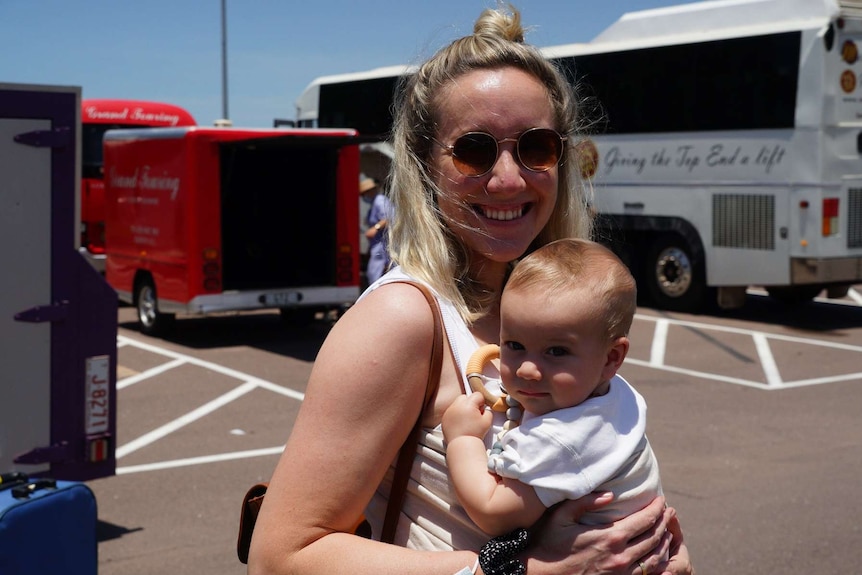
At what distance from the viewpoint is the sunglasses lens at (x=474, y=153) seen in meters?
2.03

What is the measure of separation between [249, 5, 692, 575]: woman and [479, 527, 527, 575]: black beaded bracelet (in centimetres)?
2

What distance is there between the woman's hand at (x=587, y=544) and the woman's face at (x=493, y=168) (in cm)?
54

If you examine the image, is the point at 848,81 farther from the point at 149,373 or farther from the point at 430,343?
the point at 430,343

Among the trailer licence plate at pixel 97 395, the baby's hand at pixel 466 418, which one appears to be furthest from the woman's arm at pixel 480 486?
the trailer licence plate at pixel 97 395

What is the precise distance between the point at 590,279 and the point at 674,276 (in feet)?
43.2

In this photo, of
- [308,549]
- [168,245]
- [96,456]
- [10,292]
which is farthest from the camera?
[168,245]

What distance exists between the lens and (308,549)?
1745 millimetres

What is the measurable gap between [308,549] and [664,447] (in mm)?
6001

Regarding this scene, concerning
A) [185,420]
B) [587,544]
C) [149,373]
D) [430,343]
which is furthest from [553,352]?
[149,373]

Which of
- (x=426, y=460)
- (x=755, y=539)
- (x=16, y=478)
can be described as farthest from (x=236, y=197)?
(x=426, y=460)

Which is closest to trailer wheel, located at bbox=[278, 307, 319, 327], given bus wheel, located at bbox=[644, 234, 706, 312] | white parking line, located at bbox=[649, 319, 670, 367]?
white parking line, located at bbox=[649, 319, 670, 367]

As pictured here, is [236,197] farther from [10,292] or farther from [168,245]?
[10,292]

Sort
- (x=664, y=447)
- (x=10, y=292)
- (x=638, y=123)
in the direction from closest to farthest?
(x=10, y=292)
(x=664, y=447)
(x=638, y=123)

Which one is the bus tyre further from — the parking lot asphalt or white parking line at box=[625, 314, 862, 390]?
white parking line at box=[625, 314, 862, 390]
